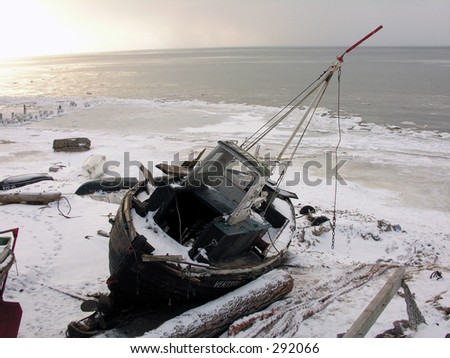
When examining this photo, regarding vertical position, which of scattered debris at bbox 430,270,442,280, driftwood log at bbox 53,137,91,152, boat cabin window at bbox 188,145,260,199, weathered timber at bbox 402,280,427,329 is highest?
boat cabin window at bbox 188,145,260,199

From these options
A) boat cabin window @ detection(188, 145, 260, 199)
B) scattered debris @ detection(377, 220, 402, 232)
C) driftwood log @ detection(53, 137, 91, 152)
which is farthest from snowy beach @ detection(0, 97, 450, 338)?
boat cabin window @ detection(188, 145, 260, 199)

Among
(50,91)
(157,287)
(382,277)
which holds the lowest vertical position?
(382,277)

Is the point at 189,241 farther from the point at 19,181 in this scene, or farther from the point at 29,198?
the point at 19,181

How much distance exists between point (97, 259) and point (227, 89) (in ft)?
155

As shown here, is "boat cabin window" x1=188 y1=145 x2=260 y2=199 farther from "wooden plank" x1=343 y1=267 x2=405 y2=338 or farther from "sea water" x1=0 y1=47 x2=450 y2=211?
"sea water" x1=0 y1=47 x2=450 y2=211

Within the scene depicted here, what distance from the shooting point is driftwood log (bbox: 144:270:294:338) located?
6.45 m

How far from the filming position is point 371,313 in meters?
5.61

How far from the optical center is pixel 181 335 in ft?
20.8

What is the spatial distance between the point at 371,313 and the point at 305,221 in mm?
7466

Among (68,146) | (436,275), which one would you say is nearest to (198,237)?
(436,275)

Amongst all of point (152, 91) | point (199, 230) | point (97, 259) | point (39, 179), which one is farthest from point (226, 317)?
point (152, 91)

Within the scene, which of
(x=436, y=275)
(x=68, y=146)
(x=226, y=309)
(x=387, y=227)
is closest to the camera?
(x=226, y=309)

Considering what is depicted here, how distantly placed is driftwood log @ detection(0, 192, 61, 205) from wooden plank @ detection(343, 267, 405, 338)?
1044cm
